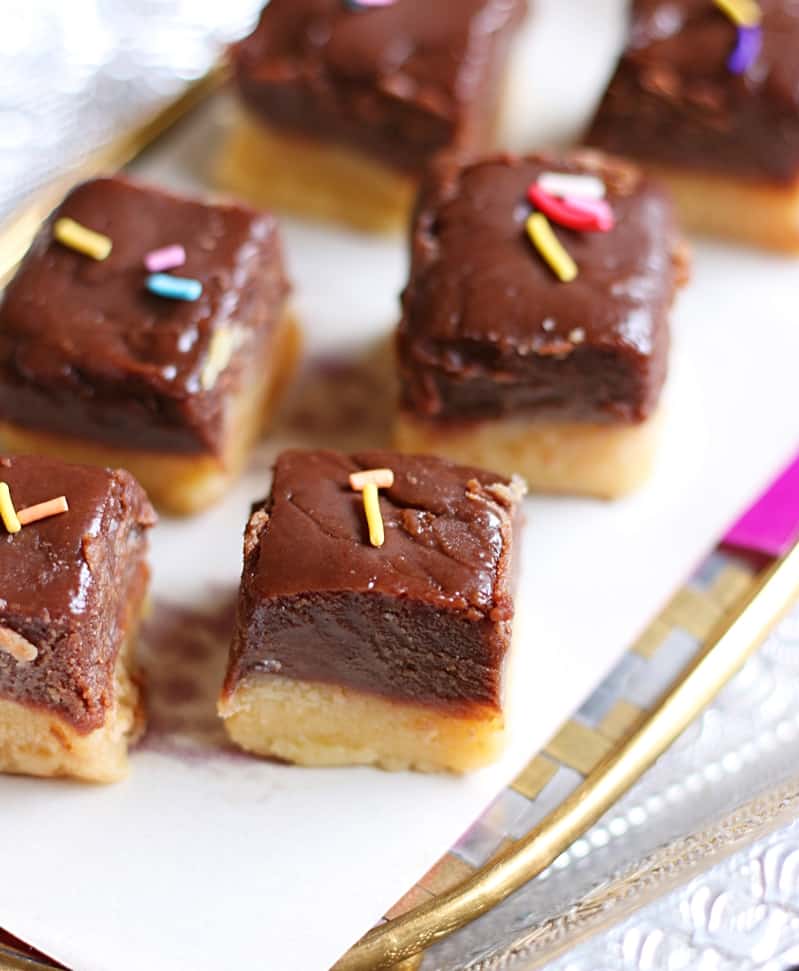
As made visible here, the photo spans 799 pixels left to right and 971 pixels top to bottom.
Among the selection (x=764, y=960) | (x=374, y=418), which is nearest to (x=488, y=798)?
(x=764, y=960)

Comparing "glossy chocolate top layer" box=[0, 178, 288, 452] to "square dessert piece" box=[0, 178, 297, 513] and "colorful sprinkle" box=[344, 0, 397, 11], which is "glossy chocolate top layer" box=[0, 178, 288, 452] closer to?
"square dessert piece" box=[0, 178, 297, 513]

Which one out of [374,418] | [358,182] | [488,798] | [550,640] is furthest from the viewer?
[358,182]

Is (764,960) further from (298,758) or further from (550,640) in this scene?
(298,758)

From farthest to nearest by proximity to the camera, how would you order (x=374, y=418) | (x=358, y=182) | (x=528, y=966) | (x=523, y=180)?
(x=358, y=182)
(x=374, y=418)
(x=523, y=180)
(x=528, y=966)

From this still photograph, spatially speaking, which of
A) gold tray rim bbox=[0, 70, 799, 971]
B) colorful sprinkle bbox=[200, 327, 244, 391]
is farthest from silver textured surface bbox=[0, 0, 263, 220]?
gold tray rim bbox=[0, 70, 799, 971]

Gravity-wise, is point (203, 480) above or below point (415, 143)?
below

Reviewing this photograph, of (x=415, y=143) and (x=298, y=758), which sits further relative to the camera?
(x=415, y=143)

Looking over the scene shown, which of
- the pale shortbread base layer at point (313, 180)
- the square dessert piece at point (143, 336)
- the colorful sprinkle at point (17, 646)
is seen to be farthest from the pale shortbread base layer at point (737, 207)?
the colorful sprinkle at point (17, 646)
